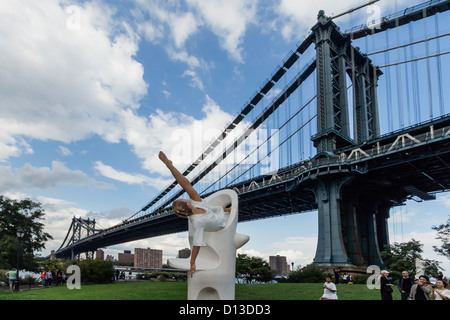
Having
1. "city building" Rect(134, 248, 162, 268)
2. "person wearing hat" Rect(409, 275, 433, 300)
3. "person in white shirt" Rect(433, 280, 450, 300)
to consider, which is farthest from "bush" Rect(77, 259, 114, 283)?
"city building" Rect(134, 248, 162, 268)

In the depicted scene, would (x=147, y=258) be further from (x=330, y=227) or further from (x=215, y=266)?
(x=215, y=266)

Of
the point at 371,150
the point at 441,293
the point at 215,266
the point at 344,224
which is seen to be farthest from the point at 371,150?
the point at 215,266

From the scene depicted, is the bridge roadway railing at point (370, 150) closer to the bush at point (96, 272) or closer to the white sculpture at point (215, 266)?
the bush at point (96, 272)

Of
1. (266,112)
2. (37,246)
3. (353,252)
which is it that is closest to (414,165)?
(353,252)

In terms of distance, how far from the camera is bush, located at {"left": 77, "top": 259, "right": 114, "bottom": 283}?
22.6m

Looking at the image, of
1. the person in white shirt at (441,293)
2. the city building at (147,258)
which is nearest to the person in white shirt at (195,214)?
the person in white shirt at (441,293)

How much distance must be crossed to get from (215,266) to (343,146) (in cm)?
2837

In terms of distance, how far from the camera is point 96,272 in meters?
22.6

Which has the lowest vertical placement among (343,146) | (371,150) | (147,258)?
→ (147,258)

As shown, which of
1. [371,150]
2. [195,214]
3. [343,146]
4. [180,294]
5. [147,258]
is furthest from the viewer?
[147,258]

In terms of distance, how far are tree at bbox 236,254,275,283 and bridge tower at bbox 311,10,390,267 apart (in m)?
3.96

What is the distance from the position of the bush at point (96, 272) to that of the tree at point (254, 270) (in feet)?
32.0
